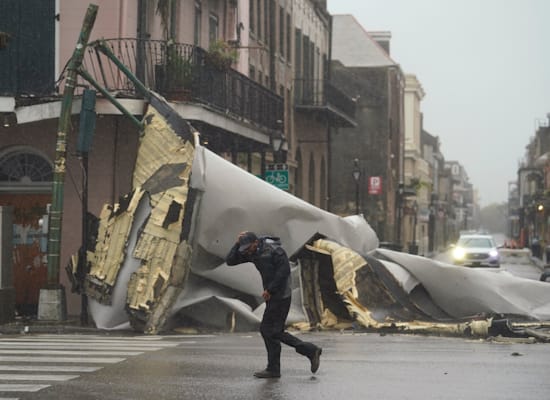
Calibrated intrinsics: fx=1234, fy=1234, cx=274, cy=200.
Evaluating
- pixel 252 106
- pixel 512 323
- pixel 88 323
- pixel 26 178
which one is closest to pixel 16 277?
pixel 26 178

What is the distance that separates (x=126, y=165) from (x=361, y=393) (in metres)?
14.3

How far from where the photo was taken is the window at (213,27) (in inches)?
1225

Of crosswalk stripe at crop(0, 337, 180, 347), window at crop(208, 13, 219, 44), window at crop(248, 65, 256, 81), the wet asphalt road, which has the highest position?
window at crop(208, 13, 219, 44)

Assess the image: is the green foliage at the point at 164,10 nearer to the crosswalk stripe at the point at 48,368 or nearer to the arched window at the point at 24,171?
the arched window at the point at 24,171

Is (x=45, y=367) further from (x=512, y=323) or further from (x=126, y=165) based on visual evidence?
(x=126, y=165)

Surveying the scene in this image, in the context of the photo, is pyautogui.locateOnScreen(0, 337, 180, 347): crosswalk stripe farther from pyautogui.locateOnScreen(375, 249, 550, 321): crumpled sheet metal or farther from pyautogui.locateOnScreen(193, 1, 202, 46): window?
pyautogui.locateOnScreen(193, 1, 202, 46): window

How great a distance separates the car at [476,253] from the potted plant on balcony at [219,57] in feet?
74.5

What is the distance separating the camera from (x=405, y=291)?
→ 20156 mm

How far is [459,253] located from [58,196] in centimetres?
3059

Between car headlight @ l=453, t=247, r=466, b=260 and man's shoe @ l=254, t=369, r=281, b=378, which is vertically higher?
car headlight @ l=453, t=247, r=466, b=260

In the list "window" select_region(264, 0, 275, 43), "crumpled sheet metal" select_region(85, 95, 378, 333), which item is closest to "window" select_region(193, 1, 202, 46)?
"crumpled sheet metal" select_region(85, 95, 378, 333)

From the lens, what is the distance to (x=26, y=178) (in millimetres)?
24500

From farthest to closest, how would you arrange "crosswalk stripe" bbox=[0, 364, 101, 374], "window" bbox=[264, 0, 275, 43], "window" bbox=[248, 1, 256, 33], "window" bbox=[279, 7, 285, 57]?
A: "window" bbox=[279, 7, 285, 57]
"window" bbox=[264, 0, 275, 43]
"window" bbox=[248, 1, 256, 33]
"crosswalk stripe" bbox=[0, 364, 101, 374]

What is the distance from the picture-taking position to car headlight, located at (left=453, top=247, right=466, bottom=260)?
48.4 meters
